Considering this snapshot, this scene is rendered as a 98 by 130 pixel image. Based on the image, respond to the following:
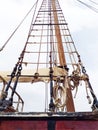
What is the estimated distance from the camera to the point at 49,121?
6.03m

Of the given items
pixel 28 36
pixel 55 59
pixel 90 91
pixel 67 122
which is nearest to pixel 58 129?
pixel 67 122

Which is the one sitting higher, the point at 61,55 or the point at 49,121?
the point at 61,55

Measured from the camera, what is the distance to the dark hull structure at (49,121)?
6.01 metres

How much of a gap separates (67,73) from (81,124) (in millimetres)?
5811

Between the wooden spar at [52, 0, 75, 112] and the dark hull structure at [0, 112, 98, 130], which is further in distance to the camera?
the wooden spar at [52, 0, 75, 112]

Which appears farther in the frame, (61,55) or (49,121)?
(61,55)

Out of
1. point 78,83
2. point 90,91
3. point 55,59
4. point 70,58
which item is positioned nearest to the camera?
point 90,91

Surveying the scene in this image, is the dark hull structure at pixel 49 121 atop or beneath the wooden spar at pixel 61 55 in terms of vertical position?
beneath

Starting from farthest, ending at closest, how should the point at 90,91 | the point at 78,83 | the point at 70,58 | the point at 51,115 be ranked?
the point at 70,58 < the point at 78,83 < the point at 90,91 < the point at 51,115

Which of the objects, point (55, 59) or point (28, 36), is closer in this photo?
point (28, 36)

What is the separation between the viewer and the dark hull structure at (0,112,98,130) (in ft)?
19.7

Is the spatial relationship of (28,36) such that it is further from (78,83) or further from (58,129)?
(58,129)

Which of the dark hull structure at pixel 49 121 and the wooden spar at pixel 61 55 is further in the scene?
the wooden spar at pixel 61 55

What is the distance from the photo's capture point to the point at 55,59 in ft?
41.0
